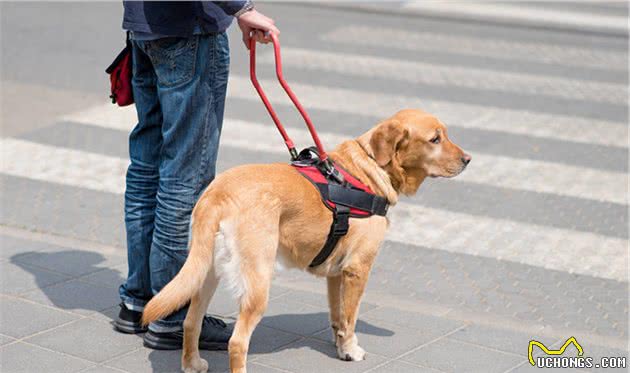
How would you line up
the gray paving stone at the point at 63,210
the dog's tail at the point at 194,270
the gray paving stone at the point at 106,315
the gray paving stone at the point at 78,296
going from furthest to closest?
the gray paving stone at the point at 63,210, the gray paving stone at the point at 78,296, the gray paving stone at the point at 106,315, the dog's tail at the point at 194,270

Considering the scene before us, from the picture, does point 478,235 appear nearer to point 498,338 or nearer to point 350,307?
point 498,338

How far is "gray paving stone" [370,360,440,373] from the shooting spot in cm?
461

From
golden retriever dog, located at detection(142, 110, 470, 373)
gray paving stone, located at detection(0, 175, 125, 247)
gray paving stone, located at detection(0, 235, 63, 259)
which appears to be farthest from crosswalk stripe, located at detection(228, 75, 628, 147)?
golden retriever dog, located at detection(142, 110, 470, 373)

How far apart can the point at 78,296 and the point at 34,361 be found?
87 cm

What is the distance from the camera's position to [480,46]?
1230 cm

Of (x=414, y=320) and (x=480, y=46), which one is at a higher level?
(x=480, y=46)

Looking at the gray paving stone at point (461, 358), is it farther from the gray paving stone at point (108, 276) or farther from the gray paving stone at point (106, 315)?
the gray paving stone at point (108, 276)

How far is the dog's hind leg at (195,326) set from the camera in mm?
4375

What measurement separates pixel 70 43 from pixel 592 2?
26.8ft

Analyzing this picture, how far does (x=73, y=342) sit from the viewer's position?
4750mm

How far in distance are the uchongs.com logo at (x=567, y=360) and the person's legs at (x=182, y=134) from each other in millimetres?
1674

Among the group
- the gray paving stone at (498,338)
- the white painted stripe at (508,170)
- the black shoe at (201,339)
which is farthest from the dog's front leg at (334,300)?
the white painted stripe at (508,170)

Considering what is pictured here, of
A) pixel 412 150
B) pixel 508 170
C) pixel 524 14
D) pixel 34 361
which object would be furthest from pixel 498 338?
pixel 524 14

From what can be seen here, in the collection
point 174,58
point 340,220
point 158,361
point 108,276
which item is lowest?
point 108,276
